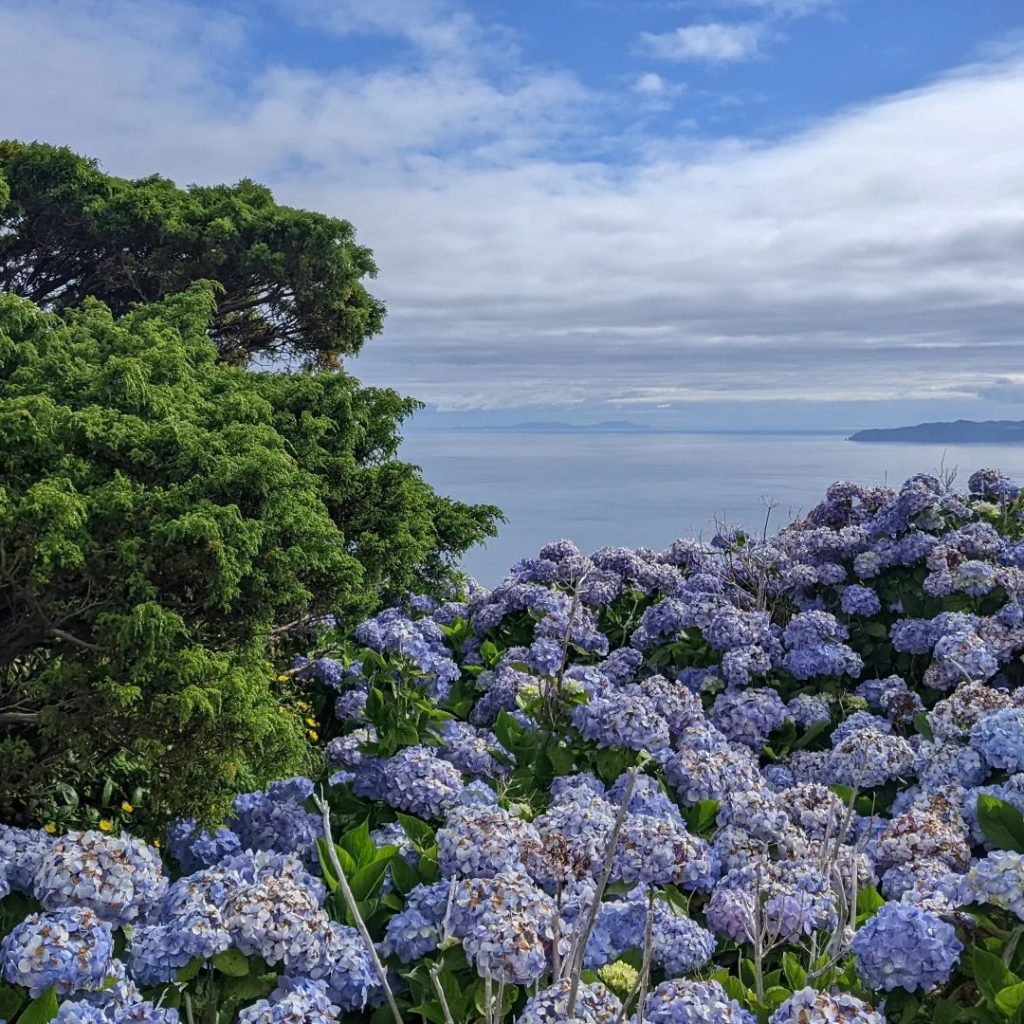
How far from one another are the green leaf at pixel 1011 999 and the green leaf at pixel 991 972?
88 mm

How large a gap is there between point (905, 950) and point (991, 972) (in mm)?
207

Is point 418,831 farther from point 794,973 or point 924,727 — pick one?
point 924,727

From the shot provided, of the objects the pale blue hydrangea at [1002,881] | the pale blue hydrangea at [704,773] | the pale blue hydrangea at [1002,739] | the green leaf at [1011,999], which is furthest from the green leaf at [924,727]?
the green leaf at [1011,999]

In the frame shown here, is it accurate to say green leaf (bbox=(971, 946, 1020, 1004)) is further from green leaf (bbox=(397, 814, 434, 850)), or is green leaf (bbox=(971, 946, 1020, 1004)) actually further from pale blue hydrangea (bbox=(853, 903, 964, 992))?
green leaf (bbox=(397, 814, 434, 850))

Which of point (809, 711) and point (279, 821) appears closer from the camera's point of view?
point (279, 821)

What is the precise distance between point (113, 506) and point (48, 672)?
0.62 metres

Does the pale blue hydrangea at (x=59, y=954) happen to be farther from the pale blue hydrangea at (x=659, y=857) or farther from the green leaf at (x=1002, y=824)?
the green leaf at (x=1002, y=824)

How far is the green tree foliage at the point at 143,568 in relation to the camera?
3561 mm

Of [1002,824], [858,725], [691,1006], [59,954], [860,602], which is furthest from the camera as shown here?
[860,602]

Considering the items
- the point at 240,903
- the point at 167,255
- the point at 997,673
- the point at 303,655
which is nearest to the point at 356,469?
the point at 303,655

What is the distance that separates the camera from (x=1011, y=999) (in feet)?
8.34

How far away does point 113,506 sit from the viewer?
141 inches

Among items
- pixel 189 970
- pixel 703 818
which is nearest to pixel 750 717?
pixel 703 818

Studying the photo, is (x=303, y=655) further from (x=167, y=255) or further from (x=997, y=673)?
(x=167, y=255)
